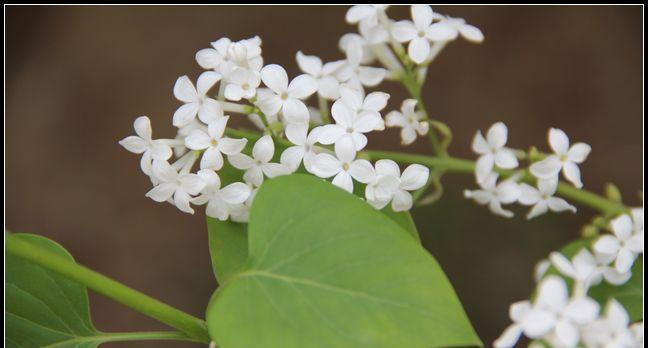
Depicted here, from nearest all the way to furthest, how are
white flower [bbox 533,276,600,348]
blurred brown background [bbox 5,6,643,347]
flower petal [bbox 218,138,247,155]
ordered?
1. white flower [bbox 533,276,600,348]
2. flower petal [bbox 218,138,247,155]
3. blurred brown background [bbox 5,6,643,347]

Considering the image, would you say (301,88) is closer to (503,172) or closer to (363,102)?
(363,102)

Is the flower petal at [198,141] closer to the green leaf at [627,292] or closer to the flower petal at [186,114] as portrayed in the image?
the flower petal at [186,114]

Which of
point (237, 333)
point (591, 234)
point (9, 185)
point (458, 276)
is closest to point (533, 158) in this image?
point (591, 234)

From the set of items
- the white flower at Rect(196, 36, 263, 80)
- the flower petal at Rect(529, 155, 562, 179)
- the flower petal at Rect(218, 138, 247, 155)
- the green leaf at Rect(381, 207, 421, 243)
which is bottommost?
the flower petal at Rect(529, 155, 562, 179)

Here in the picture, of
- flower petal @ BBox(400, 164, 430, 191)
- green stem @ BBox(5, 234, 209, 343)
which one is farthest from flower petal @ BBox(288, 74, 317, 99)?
green stem @ BBox(5, 234, 209, 343)

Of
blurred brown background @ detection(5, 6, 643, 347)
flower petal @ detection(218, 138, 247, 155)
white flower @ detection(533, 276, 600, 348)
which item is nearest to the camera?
white flower @ detection(533, 276, 600, 348)

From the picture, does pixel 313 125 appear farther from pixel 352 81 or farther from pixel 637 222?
pixel 637 222

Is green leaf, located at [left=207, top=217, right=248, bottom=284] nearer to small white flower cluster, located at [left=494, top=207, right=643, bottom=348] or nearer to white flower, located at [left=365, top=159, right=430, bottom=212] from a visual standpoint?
white flower, located at [left=365, top=159, right=430, bottom=212]
